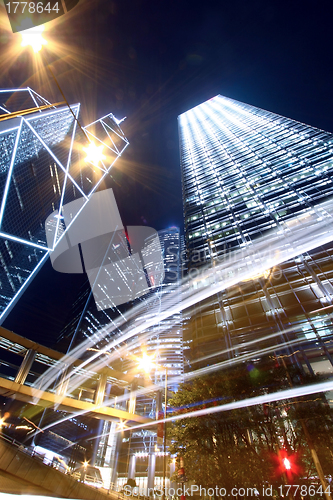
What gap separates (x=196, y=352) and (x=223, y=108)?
233 feet

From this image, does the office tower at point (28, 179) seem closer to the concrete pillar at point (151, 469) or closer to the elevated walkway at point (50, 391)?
the elevated walkway at point (50, 391)

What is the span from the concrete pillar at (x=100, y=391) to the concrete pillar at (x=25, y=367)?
7.68 meters

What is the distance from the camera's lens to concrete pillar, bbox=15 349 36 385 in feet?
59.0

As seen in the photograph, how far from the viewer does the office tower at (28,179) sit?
11008 mm

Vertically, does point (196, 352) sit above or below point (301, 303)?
below

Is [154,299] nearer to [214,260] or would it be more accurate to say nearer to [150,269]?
[150,269]

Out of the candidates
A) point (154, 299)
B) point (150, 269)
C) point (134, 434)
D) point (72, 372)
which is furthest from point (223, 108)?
point (134, 434)

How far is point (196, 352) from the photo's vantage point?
763 inches

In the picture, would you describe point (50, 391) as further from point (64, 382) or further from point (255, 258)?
point (255, 258)

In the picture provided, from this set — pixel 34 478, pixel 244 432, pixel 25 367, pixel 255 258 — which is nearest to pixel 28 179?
pixel 25 367

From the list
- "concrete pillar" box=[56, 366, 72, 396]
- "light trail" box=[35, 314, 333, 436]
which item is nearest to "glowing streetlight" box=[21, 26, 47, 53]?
"light trail" box=[35, 314, 333, 436]

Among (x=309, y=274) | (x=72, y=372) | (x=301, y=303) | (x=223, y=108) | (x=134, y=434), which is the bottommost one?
(x=134, y=434)

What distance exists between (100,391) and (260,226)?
25.5 metres

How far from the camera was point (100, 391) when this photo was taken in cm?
2297
